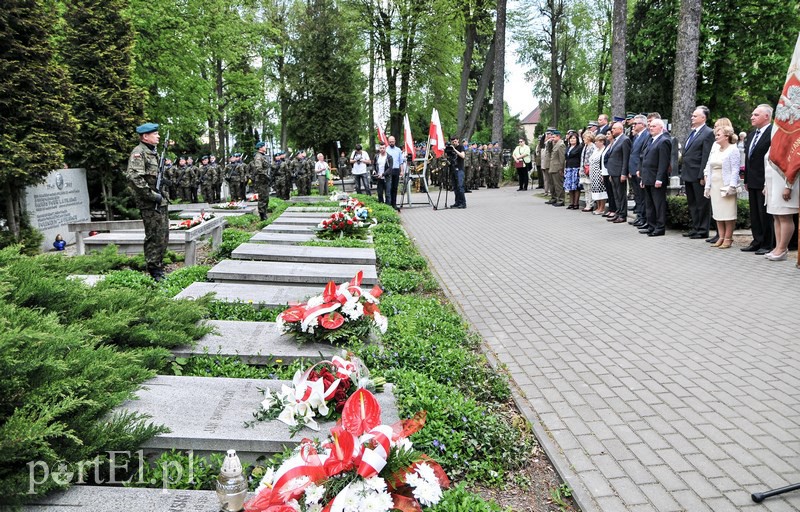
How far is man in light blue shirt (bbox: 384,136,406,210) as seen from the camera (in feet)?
61.7

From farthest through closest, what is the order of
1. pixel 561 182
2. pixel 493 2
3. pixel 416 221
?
pixel 493 2 < pixel 561 182 < pixel 416 221

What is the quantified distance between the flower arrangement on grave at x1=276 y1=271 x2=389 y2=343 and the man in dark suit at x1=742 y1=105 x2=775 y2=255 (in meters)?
7.72

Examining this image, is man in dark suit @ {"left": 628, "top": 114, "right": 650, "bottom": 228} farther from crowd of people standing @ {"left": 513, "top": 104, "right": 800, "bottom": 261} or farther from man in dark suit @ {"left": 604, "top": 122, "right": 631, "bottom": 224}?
man in dark suit @ {"left": 604, "top": 122, "right": 631, "bottom": 224}

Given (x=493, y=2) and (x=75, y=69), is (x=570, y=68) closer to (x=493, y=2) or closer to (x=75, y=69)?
(x=493, y=2)

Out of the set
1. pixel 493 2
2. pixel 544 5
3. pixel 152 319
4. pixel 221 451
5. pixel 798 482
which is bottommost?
pixel 798 482

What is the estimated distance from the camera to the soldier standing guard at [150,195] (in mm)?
8375

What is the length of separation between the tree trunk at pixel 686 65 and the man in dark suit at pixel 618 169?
295 cm

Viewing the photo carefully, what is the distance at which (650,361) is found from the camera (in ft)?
18.4

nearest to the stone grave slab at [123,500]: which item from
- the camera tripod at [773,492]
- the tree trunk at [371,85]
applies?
the camera tripod at [773,492]

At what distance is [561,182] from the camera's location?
64.0ft

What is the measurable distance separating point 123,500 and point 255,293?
4.21m

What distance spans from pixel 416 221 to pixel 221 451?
45.2ft

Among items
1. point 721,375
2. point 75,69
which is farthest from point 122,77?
point 721,375

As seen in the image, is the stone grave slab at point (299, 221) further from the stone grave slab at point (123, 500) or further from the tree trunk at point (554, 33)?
the tree trunk at point (554, 33)
